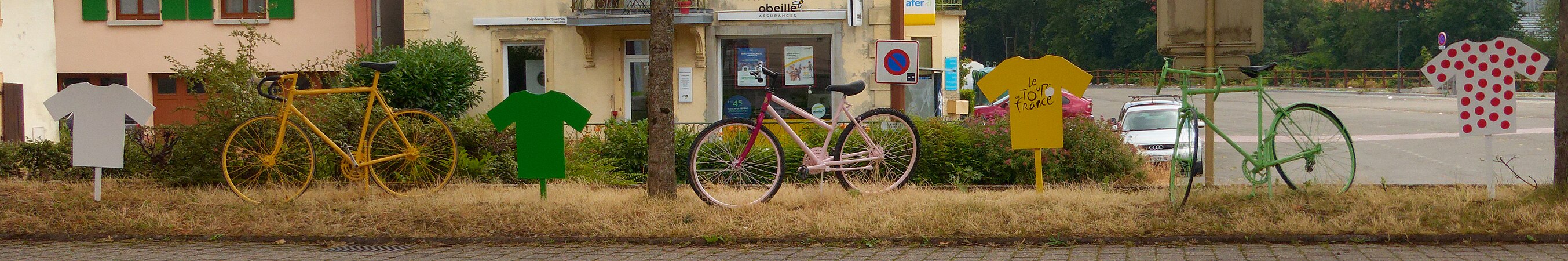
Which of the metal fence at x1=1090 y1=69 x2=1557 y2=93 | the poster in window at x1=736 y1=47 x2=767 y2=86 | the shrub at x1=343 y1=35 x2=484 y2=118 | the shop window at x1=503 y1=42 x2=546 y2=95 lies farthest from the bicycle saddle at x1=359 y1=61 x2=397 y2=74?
the metal fence at x1=1090 y1=69 x2=1557 y2=93

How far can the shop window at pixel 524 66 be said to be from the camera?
59.0ft

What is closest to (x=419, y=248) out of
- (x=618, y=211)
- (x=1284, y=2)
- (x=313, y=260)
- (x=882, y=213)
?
(x=313, y=260)

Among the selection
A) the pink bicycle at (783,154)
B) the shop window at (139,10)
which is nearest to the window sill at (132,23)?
the shop window at (139,10)

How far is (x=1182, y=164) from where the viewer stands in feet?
24.7

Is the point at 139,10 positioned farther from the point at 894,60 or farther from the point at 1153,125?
the point at 1153,125

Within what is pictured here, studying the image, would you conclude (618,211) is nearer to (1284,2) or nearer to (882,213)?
(882,213)

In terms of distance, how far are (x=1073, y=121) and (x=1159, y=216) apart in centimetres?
412

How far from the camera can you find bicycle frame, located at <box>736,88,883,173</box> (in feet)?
25.9

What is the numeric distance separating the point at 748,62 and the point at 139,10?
964 centimetres

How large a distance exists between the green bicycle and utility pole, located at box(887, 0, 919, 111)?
331 inches

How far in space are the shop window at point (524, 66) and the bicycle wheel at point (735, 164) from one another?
10.3 meters

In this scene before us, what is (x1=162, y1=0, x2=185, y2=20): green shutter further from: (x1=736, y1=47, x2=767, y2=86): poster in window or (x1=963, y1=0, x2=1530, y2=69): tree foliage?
(x1=963, y1=0, x2=1530, y2=69): tree foliage

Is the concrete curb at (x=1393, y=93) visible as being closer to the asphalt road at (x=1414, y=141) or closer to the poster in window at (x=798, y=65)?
the asphalt road at (x=1414, y=141)

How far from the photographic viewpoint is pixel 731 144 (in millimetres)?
8031
